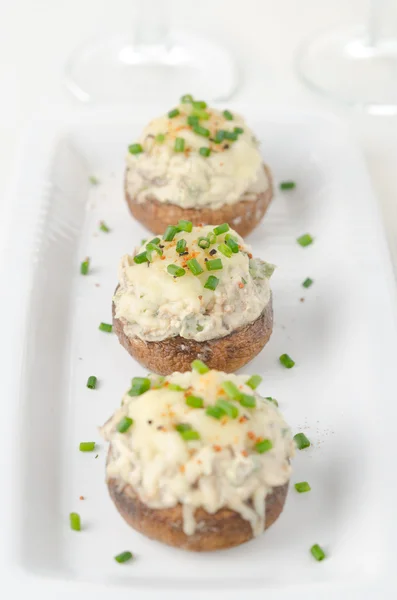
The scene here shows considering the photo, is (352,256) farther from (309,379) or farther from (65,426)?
(65,426)

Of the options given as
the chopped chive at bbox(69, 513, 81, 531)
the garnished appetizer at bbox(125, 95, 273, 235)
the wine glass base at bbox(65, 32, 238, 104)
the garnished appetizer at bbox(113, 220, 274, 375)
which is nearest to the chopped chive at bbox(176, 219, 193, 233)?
the garnished appetizer at bbox(113, 220, 274, 375)

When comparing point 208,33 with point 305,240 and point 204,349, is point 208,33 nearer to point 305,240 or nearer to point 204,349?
point 305,240

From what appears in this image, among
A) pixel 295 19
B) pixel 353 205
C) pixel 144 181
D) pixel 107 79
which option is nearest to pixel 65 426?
pixel 144 181

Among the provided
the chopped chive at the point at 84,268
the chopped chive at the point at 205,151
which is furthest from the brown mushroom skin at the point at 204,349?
the chopped chive at the point at 205,151

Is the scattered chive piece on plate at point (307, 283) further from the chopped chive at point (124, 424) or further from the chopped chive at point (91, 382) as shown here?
the chopped chive at point (124, 424)

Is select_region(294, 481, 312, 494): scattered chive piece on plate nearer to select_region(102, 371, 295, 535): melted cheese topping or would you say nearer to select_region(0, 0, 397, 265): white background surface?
select_region(102, 371, 295, 535): melted cheese topping
